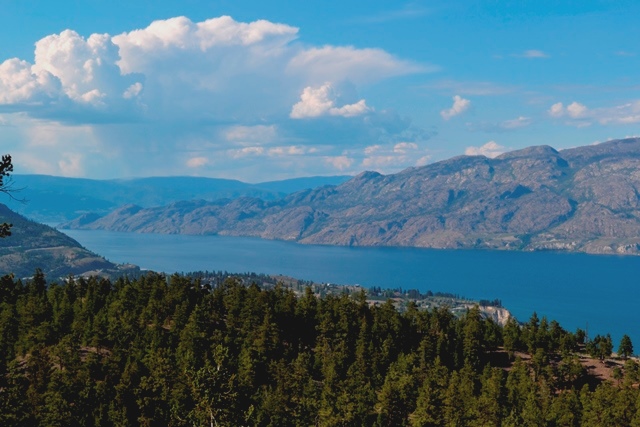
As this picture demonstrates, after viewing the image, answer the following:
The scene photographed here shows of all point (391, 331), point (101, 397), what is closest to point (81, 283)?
point (101, 397)

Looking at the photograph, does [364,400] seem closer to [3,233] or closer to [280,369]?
[280,369]

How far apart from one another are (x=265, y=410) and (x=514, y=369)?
64.3m

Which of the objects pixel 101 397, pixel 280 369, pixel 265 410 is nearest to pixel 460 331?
pixel 280 369

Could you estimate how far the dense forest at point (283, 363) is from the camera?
90188 millimetres

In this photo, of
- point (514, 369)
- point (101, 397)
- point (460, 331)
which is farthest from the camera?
point (460, 331)

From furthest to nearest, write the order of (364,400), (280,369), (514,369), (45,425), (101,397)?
(514,369) → (280,369) → (364,400) → (101,397) → (45,425)

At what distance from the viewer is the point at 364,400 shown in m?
102

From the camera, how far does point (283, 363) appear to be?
380 ft

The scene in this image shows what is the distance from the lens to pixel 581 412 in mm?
102875

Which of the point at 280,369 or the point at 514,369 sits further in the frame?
the point at 514,369

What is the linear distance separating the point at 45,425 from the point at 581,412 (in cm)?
8946

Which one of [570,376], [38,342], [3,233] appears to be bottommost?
[570,376]

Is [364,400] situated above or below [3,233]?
below

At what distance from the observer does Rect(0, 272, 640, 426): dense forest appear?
3551 inches
